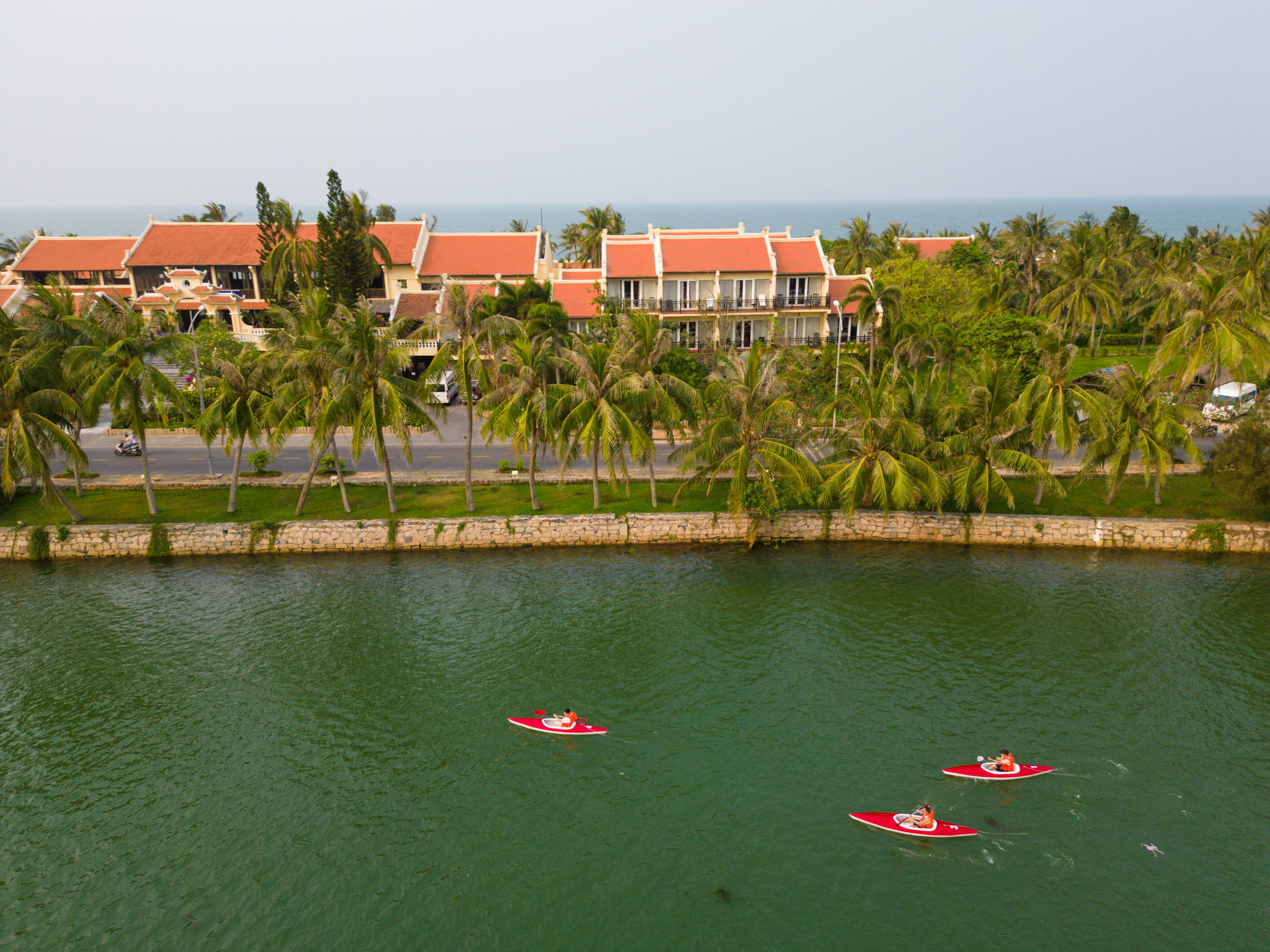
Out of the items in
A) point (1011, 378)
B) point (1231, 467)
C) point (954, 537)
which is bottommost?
point (954, 537)

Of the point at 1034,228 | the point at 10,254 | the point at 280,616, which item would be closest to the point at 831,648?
the point at 280,616

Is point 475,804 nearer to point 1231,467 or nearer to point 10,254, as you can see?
point 1231,467

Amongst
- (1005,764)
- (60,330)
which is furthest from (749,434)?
(60,330)

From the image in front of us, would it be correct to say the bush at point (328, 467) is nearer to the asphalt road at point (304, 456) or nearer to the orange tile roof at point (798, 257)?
the asphalt road at point (304, 456)

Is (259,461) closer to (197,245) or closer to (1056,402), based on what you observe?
(1056,402)

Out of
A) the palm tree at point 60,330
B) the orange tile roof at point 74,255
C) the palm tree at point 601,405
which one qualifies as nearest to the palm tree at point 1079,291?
the palm tree at point 601,405

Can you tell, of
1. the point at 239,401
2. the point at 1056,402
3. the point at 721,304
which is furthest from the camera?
the point at 721,304
